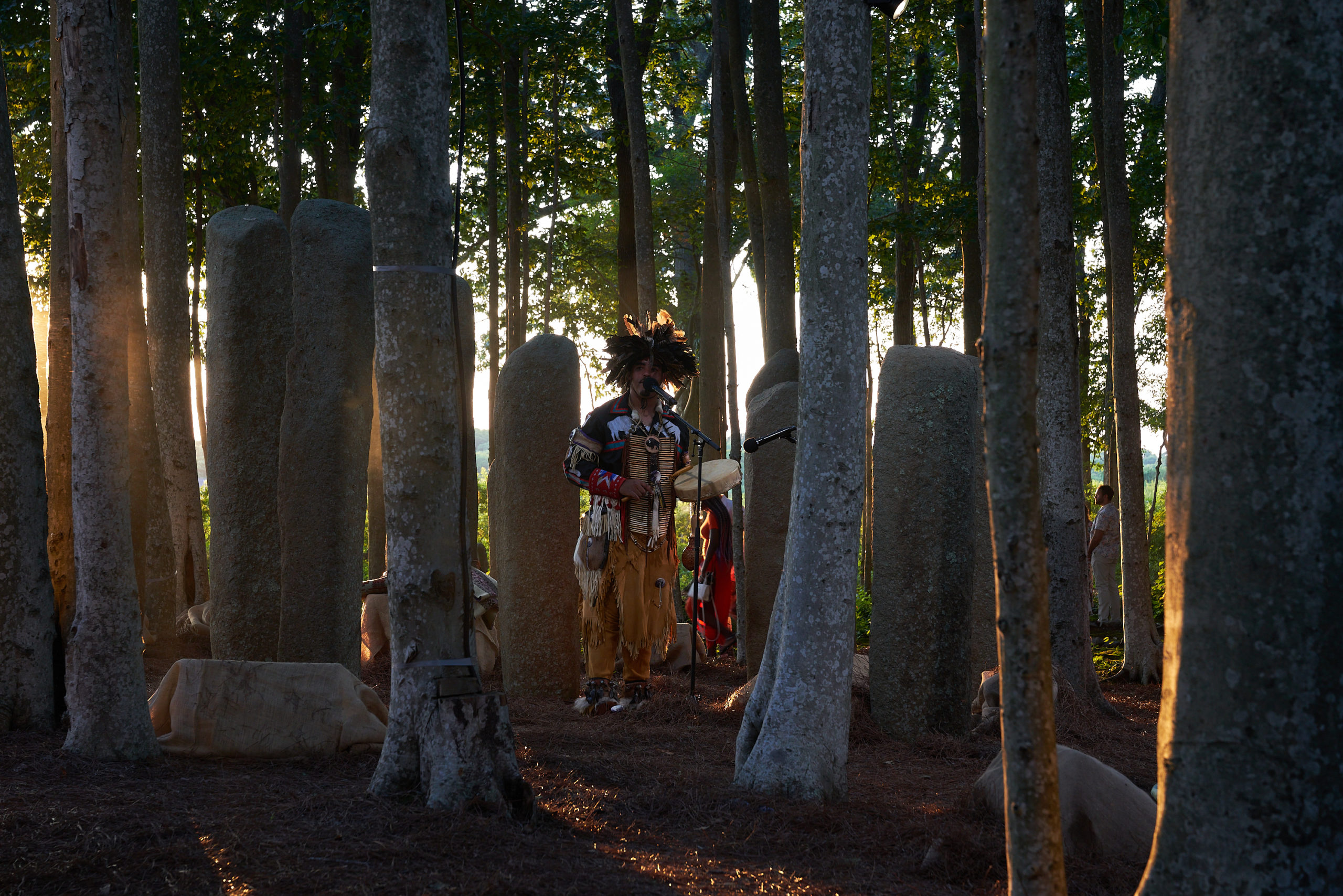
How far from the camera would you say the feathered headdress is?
21.7ft

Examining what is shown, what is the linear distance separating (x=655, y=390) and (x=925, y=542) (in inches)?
72.9

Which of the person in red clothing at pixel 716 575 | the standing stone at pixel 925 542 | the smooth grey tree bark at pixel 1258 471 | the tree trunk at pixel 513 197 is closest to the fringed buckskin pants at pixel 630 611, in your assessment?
the standing stone at pixel 925 542

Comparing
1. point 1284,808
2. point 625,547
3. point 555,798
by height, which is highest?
point 625,547

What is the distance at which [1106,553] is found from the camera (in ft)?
42.6

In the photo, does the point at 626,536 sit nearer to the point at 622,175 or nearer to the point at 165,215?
the point at 165,215

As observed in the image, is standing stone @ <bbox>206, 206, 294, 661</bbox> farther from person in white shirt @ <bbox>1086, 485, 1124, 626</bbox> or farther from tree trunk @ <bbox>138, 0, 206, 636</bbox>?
person in white shirt @ <bbox>1086, 485, 1124, 626</bbox>

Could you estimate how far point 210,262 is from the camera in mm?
6785

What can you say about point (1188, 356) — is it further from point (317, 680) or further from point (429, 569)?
point (317, 680)

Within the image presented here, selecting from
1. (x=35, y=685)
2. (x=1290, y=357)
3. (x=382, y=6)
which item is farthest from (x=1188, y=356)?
(x=35, y=685)

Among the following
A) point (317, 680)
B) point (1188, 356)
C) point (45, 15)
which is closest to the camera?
point (1188, 356)

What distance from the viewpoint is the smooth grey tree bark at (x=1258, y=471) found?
1862mm

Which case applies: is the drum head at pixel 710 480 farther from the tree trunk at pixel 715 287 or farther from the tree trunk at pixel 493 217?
the tree trunk at pixel 493 217

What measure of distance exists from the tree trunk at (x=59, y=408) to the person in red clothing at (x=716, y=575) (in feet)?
15.8

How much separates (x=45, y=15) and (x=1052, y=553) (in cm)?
1057
